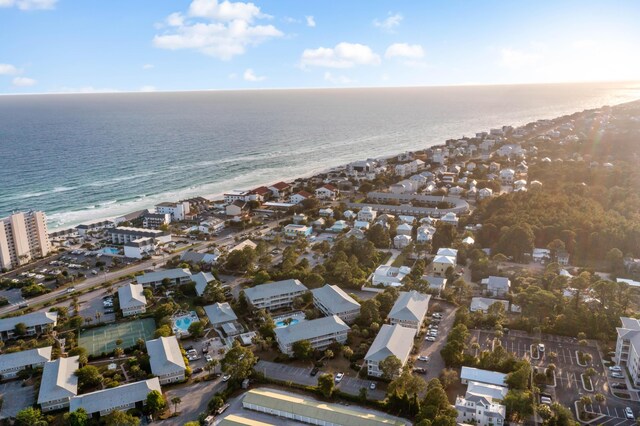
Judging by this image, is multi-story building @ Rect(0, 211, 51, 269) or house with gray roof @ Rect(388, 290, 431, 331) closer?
house with gray roof @ Rect(388, 290, 431, 331)

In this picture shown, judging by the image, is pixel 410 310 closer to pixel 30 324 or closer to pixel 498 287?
pixel 498 287

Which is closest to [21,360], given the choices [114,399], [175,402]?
[114,399]

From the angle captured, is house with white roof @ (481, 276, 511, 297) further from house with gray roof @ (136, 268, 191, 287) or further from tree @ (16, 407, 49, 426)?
tree @ (16, 407, 49, 426)

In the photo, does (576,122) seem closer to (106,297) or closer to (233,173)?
(233,173)

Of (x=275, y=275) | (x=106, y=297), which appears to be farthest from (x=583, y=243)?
(x=106, y=297)

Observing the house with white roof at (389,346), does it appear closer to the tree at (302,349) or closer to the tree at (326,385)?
the tree at (326,385)

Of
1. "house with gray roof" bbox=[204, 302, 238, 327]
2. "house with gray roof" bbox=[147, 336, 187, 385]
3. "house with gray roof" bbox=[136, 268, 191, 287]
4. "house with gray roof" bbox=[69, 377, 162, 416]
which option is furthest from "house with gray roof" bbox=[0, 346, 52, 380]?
"house with gray roof" bbox=[136, 268, 191, 287]

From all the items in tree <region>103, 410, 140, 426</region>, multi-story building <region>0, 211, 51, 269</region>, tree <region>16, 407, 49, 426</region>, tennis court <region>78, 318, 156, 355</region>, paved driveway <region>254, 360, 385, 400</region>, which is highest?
multi-story building <region>0, 211, 51, 269</region>
